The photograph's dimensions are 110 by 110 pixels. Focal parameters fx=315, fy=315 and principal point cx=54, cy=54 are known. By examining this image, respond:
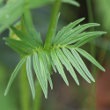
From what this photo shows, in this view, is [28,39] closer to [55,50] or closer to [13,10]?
[55,50]

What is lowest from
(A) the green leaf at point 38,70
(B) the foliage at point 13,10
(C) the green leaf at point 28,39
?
(A) the green leaf at point 38,70

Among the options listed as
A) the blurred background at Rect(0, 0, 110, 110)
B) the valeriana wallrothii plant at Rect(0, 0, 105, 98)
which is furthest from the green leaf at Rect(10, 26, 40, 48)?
the blurred background at Rect(0, 0, 110, 110)

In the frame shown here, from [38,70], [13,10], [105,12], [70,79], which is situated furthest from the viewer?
[70,79]

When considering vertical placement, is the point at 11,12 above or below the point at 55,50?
above

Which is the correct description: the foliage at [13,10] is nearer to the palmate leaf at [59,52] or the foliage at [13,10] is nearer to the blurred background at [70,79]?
the palmate leaf at [59,52]

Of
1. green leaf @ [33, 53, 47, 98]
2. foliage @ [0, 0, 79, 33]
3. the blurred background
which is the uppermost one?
foliage @ [0, 0, 79, 33]

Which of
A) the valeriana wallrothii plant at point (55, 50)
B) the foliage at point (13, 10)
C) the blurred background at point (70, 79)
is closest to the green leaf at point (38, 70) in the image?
the valeriana wallrothii plant at point (55, 50)

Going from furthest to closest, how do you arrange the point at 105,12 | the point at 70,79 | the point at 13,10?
1. the point at 70,79
2. the point at 105,12
3. the point at 13,10

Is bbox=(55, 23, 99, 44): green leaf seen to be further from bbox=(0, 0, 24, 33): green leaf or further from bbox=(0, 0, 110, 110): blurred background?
bbox=(0, 0, 110, 110): blurred background

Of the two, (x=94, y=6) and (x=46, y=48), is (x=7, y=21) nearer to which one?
(x=46, y=48)

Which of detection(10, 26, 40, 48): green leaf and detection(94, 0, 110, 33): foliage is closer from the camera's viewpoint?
detection(10, 26, 40, 48): green leaf

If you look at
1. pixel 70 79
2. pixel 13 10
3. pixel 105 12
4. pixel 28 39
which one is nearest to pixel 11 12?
pixel 13 10
